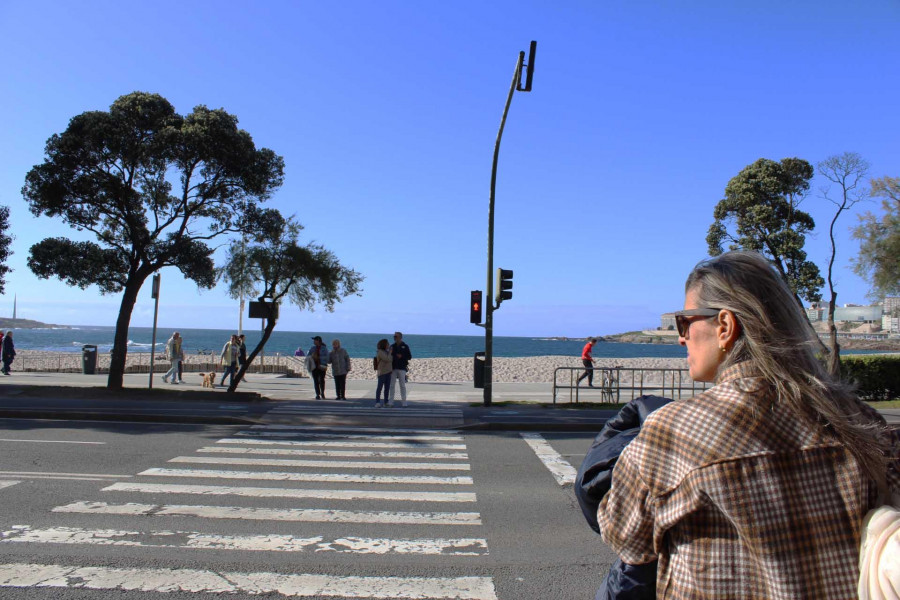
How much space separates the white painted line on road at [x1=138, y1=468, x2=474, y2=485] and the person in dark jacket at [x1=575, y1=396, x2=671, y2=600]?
6.25 m

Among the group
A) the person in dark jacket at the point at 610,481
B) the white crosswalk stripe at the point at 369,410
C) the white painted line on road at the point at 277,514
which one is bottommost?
the white painted line on road at the point at 277,514

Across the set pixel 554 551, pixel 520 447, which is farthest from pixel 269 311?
pixel 554 551

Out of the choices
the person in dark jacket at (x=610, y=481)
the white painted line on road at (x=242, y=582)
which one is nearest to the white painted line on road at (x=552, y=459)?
the white painted line on road at (x=242, y=582)

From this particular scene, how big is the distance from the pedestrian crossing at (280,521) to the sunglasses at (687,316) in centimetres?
326

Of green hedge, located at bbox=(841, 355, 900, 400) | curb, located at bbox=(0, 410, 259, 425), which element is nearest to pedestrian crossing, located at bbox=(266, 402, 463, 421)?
curb, located at bbox=(0, 410, 259, 425)

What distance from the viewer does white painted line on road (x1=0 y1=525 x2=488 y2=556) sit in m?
5.34

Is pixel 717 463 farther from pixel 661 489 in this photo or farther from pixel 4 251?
pixel 4 251

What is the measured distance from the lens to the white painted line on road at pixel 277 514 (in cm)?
618

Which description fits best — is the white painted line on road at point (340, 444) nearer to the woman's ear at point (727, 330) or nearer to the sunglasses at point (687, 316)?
the sunglasses at point (687, 316)

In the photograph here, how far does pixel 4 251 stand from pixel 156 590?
19448mm

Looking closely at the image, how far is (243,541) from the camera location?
547 centimetres

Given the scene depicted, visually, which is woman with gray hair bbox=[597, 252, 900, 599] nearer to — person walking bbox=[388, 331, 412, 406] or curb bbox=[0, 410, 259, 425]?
curb bbox=[0, 410, 259, 425]

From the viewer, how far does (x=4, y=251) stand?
19.7 m

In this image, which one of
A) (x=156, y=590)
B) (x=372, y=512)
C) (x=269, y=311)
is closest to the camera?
(x=156, y=590)
